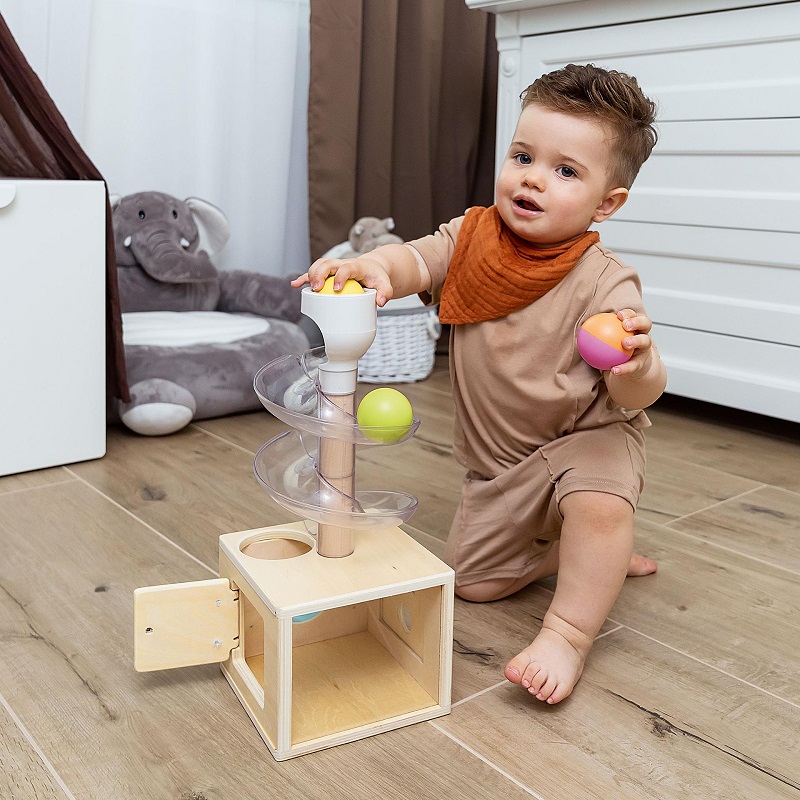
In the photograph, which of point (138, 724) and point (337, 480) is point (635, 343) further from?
point (138, 724)

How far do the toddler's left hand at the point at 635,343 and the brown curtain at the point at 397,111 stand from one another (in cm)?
134

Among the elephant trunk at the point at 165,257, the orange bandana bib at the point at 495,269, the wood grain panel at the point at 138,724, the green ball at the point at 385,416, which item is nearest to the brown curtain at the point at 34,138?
the elephant trunk at the point at 165,257

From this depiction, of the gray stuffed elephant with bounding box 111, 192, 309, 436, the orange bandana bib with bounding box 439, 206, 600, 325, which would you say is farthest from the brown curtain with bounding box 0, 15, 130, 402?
the orange bandana bib with bounding box 439, 206, 600, 325

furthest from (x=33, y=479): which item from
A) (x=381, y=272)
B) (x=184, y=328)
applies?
(x=381, y=272)

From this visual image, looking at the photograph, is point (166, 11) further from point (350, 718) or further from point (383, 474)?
point (350, 718)

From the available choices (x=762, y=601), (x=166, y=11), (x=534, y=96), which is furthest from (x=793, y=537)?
(x=166, y=11)

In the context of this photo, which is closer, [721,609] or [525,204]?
[525,204]

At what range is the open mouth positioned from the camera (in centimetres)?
91

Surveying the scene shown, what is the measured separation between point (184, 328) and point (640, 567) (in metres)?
0.98

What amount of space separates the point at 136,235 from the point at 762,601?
126 cm

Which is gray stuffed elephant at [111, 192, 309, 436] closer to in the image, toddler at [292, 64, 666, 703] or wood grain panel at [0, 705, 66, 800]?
toddler at [292, 64, 666, 703]

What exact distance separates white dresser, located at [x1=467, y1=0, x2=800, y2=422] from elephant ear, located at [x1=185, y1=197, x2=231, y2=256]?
69 centimetres

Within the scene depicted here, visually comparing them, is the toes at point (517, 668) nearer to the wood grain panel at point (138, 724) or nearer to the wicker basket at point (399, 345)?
the wood grain panel at point (138, 724)

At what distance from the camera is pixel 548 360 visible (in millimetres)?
955
